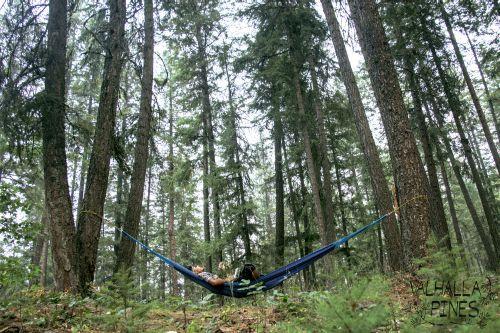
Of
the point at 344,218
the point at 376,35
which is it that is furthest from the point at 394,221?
the point at 344,218

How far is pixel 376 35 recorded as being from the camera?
476 cm

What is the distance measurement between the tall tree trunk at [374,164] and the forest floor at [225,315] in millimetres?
2107

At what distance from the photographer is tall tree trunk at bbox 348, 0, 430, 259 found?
4.09 meters

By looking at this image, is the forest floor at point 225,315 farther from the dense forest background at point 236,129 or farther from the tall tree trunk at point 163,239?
the tall tree trunk at point 163,239

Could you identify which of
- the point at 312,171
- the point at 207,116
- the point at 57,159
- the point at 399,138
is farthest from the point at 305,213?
the point at 57,159

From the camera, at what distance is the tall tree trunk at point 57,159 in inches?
171

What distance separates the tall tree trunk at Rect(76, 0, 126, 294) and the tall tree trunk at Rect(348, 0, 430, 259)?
12.4 feet

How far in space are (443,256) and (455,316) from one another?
464 mm

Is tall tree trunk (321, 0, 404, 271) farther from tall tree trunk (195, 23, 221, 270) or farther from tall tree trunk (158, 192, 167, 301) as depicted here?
tall tree trunk (158, 192, 167, 301)

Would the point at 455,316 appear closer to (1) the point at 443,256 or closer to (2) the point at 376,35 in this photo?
(1) the point at 443,256

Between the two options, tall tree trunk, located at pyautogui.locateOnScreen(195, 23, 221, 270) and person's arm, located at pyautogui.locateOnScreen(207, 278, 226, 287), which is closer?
person's arm, located at pyautogui.locateOnScreen(207, 278, 226, 287)

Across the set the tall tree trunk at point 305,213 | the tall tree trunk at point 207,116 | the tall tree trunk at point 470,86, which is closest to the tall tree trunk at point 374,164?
the tall tree trunk at point 305,213

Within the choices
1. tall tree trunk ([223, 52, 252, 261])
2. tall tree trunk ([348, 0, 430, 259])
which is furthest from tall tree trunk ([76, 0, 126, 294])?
tall tree trunk ([223, 52, 252, 261])

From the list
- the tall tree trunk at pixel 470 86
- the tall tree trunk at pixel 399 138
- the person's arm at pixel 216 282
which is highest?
the tall tree trunk at pixel 470 86
